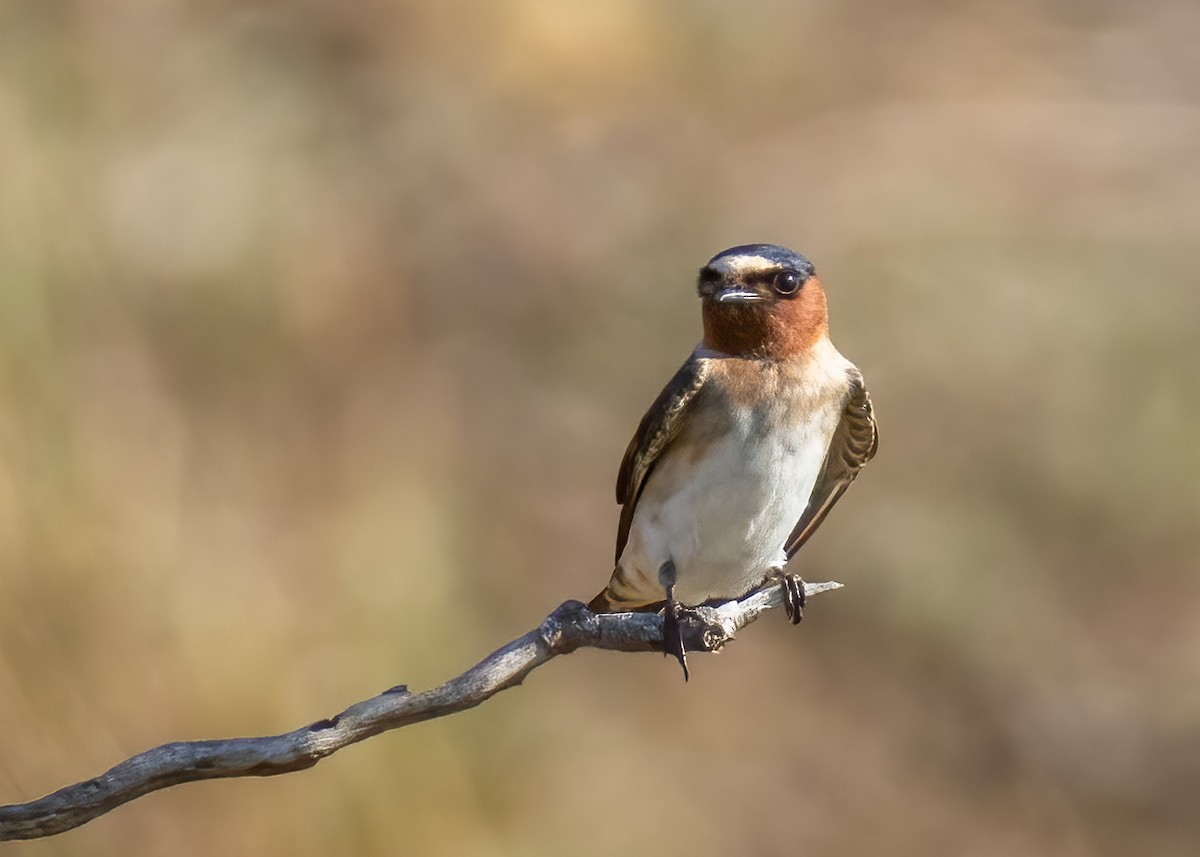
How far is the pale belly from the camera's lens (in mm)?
4375

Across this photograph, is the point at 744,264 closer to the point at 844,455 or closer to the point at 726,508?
the point at 726,508

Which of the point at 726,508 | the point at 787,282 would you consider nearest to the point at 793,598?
the point at 726,508

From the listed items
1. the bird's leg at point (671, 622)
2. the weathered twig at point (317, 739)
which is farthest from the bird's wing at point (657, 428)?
the weathered twig at point (317, 739)

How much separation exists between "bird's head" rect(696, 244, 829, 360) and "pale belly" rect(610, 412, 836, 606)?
0.22 meters

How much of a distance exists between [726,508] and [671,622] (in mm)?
709

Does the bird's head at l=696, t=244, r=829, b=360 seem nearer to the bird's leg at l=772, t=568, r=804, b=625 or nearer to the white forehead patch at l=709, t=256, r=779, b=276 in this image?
the white forehead patch at l=709, t=256, r=779, b=276

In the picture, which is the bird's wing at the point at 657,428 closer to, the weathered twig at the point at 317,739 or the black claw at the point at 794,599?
the black claw at the point at 794,599

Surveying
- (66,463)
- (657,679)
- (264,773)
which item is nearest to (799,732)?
(657,679)

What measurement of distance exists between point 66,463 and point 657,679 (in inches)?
161

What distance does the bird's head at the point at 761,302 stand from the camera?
4180 millimetres

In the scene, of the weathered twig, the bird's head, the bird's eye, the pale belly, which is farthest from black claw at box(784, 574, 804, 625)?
the weathered twig

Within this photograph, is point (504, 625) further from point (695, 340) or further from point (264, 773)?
point (264, 773)

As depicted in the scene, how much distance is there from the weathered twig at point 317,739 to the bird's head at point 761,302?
1090mm

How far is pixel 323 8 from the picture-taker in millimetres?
10805
